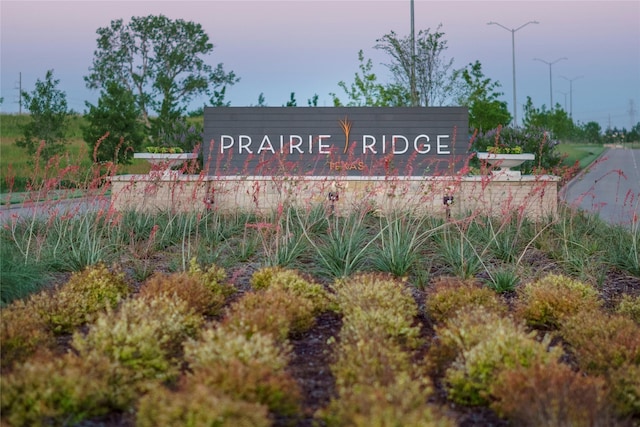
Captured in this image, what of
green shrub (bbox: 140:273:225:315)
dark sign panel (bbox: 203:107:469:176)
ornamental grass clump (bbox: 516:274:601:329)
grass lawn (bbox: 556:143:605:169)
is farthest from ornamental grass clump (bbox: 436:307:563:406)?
grass lawn (bbox: 556:143:605:169)

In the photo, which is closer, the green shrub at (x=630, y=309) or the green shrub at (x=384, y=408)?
the green shrub at (x=384, y=408)

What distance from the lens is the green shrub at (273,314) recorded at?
235 inches

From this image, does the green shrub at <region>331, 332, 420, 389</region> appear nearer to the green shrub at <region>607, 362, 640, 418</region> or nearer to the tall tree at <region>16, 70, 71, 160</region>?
the green shrub at <region>607, 362, 640, 418</region>

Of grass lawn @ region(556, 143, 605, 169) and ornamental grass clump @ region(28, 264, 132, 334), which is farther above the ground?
grass lawn @ region(556, 143, 605, 169)

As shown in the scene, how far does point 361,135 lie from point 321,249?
8447 millimetres

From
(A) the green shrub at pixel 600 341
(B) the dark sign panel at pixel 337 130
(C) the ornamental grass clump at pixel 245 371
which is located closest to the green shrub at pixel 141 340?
(C) the ornamental grass clump at pixel 245 371

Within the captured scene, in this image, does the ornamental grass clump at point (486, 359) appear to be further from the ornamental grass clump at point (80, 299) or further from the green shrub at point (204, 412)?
the ornamental grass clump at point (80, 299)

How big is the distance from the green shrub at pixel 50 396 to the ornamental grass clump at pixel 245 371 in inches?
23.9

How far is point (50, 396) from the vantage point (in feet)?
15.0

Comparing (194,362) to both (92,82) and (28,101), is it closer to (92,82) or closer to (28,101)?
(28,101)

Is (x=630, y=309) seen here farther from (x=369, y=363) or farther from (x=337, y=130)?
(x=337, y=130)

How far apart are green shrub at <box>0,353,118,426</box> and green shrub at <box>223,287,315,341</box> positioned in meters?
1.18

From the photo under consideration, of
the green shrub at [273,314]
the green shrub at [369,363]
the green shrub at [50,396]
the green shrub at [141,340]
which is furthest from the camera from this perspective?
the green shrub at [273,314]

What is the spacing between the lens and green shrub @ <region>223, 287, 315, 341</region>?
5977 millimetres
